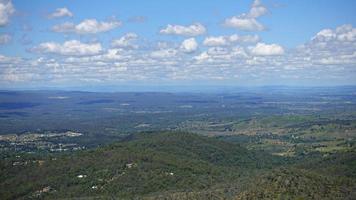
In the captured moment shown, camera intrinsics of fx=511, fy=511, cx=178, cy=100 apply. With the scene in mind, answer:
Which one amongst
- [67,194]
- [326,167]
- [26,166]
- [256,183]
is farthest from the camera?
[26,166]

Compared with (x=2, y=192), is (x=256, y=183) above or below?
above

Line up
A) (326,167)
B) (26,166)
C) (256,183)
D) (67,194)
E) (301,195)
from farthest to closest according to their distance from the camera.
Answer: (26,166)
(326,167)
(67,194)
(256,183)
(301,195)

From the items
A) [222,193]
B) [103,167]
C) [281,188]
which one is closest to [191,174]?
[103,167]

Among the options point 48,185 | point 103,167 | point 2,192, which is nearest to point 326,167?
point 103,167

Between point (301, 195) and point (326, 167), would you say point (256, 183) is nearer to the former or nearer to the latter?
point (301, 195)

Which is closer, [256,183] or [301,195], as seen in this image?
[301,195]

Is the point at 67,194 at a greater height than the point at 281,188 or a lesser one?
lesser

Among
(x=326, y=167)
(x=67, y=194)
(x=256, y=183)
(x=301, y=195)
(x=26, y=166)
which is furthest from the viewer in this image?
(x=26, y=166)

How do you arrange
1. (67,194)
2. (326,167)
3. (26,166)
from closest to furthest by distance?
1. (67,194)
2. (326,167)
3. (26,166)

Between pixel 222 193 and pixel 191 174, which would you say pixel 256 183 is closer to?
pixel 222 193
